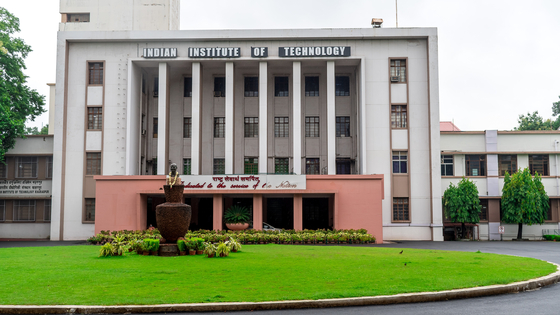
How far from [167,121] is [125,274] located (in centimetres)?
2357

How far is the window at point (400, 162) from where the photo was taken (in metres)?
34.8

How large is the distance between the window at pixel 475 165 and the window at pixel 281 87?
50.4ft

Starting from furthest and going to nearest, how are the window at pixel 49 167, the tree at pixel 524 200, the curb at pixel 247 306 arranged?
1. the window at pixel 49 167
2. the tree at pixel 524 200
3. the curb at pixel 247 306

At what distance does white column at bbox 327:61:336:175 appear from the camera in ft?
112

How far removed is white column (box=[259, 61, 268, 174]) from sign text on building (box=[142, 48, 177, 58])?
639 cm

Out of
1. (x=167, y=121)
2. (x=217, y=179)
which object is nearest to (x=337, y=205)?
(x=217, y=179)

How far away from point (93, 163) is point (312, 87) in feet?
57.4

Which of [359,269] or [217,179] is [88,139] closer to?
[217,179]

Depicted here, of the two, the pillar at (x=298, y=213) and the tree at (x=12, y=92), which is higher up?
the tree at (x=12, y=92)

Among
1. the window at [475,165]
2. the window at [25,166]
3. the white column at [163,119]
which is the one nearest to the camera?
the white column at [163,119]

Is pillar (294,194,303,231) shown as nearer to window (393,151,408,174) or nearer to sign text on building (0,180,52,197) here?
window (393,151,408,174)

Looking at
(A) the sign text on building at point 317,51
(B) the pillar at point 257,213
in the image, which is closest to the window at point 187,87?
(A) the sign text on building at point 317,51

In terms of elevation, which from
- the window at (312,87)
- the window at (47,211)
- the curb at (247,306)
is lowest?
the curb at (247,306)

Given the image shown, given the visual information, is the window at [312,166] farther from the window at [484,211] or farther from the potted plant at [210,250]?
the potted plant at [210,250]
